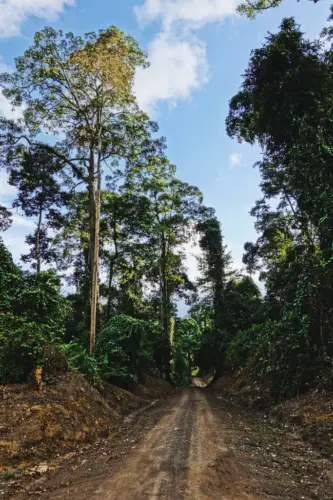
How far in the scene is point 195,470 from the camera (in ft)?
13.9

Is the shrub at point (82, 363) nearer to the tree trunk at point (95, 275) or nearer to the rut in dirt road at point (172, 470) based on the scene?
the tree trunk at point (95, 275)

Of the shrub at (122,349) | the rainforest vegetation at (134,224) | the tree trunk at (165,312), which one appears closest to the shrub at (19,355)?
the rainforest vegetation at (134,224)

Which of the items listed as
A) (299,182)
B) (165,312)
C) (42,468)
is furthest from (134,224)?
(42,468)

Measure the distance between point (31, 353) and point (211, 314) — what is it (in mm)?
24836

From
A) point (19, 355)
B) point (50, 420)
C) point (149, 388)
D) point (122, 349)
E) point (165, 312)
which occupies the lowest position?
point (149, 388)

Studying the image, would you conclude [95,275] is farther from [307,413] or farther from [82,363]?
[307,413]

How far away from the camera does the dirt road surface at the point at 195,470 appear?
3.57 meters

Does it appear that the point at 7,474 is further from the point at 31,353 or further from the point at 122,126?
the point at 122,126

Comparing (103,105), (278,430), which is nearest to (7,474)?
(278,430)

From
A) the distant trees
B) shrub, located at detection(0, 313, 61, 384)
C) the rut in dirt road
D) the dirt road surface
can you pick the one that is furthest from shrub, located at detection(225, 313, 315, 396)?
shrub, located at detection(0, 313, 61, 384)

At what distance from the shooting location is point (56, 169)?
17.7 meters

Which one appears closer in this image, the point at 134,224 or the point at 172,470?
the point at 172,470

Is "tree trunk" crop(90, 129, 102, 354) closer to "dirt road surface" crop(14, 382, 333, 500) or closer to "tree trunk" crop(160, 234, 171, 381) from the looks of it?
"dirt road surface" crop(14, 382, 333, 500)

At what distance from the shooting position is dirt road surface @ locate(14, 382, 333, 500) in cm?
357
